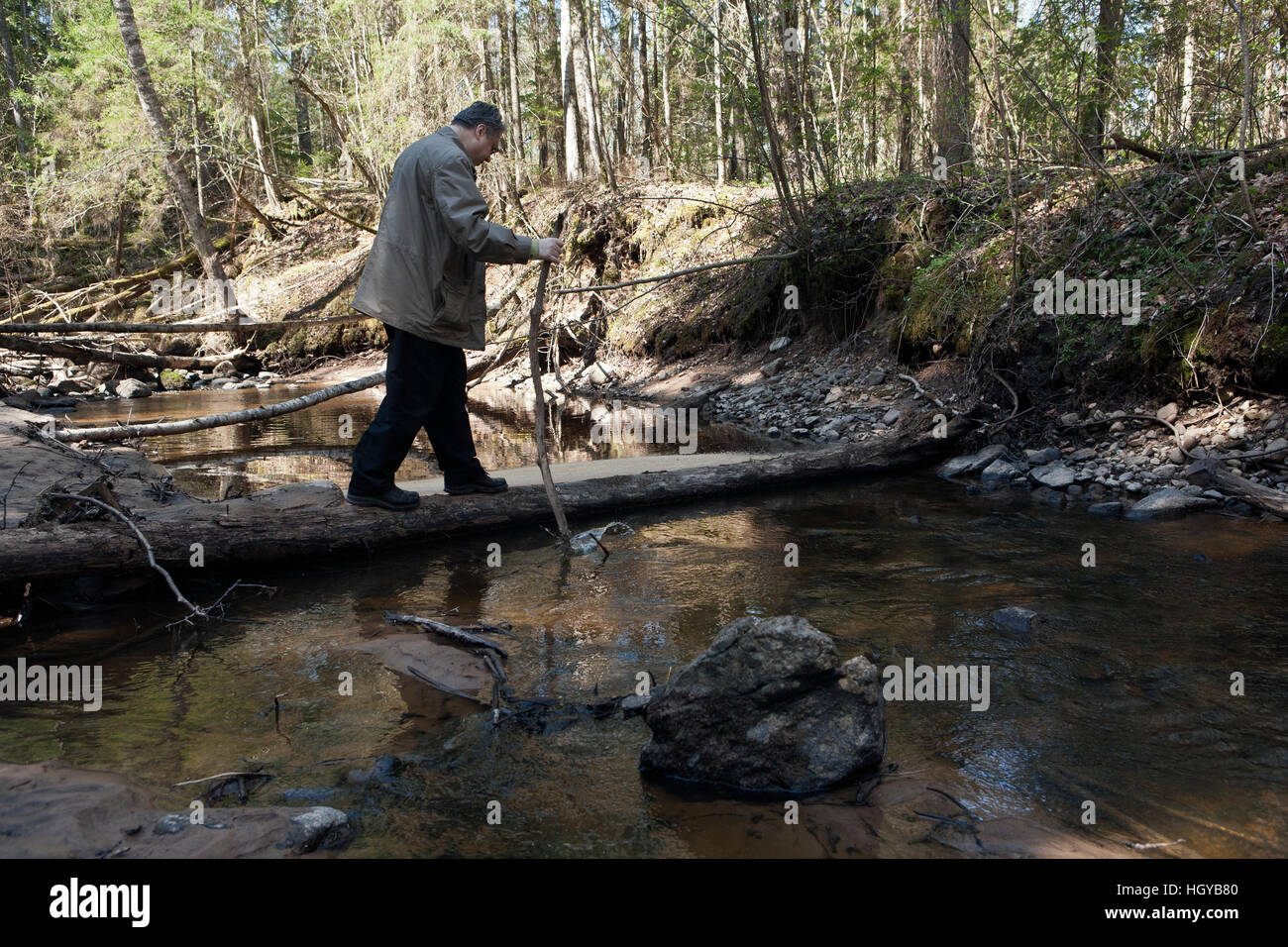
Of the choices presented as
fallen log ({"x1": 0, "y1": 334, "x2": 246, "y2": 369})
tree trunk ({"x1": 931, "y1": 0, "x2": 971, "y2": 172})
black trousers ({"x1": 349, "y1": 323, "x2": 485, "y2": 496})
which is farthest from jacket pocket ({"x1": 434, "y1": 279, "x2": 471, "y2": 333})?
tree trunk ({"x1": 931, "y1": 0, "x2": 971, "y2": 172})

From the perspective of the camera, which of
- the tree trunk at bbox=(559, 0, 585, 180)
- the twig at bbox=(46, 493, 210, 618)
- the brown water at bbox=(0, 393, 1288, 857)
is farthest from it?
the tree trunk at bbox=(559, 0, 585, 180)

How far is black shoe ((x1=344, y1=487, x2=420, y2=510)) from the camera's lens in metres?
5.05

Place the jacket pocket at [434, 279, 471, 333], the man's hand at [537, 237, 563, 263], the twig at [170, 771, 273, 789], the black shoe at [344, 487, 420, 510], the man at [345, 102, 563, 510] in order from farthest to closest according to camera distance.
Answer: the black shoe at [344, 487, 420, 510]
the jacket pocket at [434, 279, 471, 333]
the man at [345, 102, 563, 510]
the man's hand at [537, 237, 563, 263]
the twig at [170, 771, 273, 789]

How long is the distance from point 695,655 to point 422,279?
2.71m

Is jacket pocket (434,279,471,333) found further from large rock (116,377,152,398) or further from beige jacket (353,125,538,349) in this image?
large rock (116,377,152,398)

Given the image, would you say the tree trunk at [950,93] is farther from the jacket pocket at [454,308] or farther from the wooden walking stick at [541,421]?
the jacket pocket at [454,308]

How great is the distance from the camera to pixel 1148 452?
6359 mm
